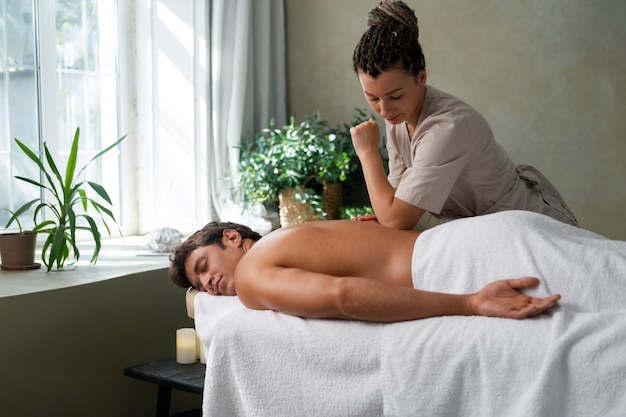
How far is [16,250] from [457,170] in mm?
1510

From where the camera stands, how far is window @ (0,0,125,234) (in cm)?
323

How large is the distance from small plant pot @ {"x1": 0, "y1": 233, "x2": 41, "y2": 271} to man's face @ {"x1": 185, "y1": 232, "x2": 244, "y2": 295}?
765mm

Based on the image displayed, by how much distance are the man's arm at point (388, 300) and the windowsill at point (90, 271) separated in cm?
91

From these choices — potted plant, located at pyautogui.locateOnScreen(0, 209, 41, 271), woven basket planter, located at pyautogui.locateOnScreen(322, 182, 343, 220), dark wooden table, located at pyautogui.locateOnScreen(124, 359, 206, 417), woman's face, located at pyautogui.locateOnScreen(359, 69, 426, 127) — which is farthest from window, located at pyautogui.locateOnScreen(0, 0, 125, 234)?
woman's face, located at pyautogui.locateOnScreen(359, 69, 426, 127)

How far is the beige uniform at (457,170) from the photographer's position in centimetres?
208

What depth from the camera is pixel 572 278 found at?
67.7 inches

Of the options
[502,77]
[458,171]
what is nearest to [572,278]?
[458,171]

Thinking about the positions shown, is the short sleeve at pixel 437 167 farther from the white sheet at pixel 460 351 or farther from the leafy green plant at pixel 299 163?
the leafy green plant at pixel 299 163

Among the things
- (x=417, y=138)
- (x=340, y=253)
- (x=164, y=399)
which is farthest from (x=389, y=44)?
(x=164, y=399)

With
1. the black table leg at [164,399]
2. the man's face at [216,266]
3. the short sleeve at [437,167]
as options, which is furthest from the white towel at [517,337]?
the black table leg at [164,399]

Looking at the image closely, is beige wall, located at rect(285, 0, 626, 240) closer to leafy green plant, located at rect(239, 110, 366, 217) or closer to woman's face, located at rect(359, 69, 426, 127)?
leafy green plant, located at rect(239, 110, 366, 217)

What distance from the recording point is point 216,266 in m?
2.19

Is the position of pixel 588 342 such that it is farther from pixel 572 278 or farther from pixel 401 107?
pixel 401 107

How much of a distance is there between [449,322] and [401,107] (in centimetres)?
66
